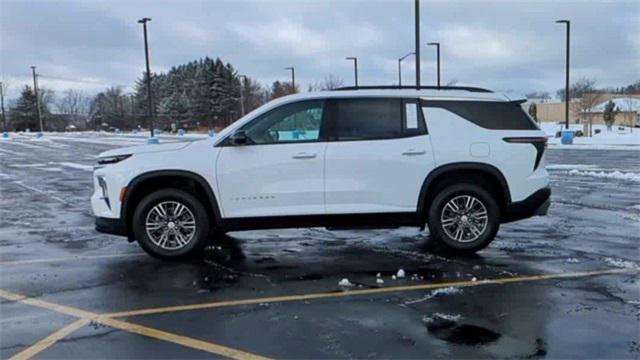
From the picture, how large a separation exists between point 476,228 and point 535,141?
4.00 ft

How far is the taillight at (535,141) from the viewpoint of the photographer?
7.21 meters

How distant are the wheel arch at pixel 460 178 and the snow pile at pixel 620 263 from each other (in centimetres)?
124

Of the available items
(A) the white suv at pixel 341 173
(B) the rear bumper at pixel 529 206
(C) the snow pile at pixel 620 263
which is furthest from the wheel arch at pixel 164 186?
(C) the snow pile at pixel 620 263

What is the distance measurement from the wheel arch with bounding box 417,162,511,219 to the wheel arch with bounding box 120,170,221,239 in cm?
238

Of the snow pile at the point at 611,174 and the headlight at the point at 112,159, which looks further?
the snow pile at the point at 611,174

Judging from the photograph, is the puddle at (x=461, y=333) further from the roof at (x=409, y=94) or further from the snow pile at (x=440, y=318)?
the roof at (x=409, y=94)

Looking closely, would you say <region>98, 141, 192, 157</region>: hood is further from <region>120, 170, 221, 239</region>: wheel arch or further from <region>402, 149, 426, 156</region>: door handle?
<region>402, 149, 426, 156</region>: door handle

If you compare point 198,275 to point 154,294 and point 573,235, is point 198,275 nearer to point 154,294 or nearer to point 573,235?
point 154,294

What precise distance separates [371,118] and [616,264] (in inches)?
123

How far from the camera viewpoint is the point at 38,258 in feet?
24.6

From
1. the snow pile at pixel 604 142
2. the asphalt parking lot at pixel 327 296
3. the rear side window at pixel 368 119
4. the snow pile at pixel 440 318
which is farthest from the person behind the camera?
the snow pile at pixel 604 142

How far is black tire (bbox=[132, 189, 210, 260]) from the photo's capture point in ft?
23.3

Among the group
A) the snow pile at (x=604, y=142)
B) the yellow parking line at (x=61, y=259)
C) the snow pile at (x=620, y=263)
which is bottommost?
the snow pile at (x=604, y=142)

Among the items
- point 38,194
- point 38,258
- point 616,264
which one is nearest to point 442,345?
point 616,264
